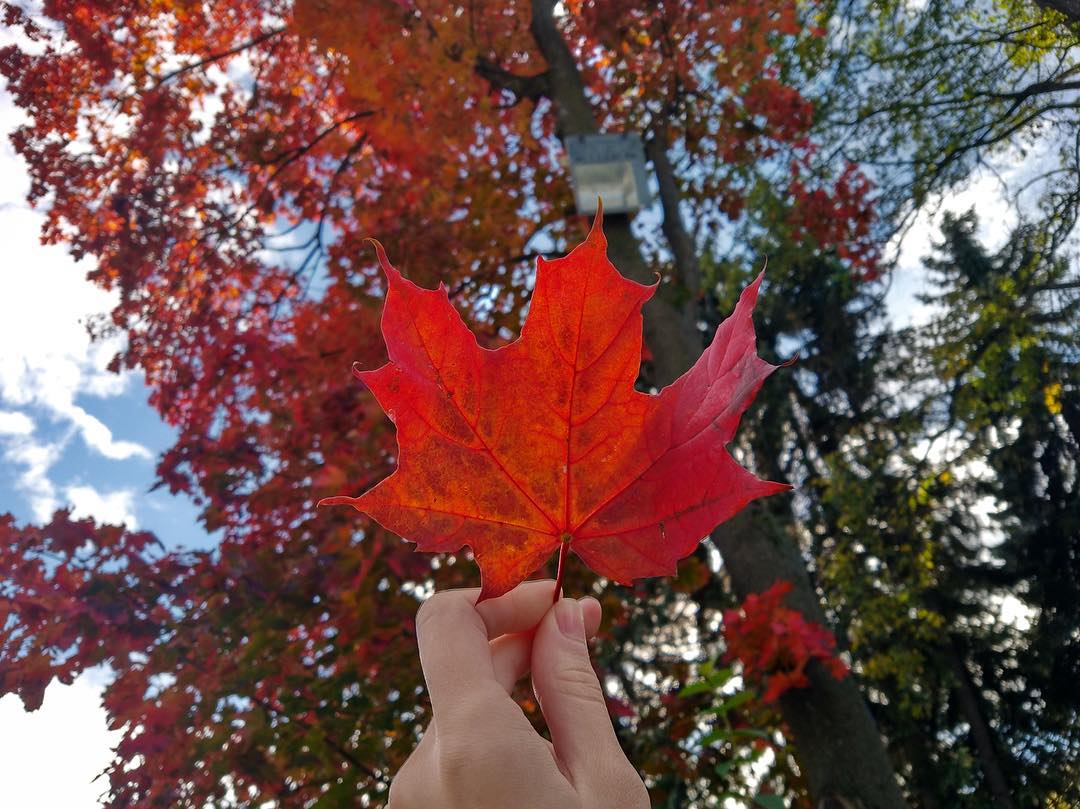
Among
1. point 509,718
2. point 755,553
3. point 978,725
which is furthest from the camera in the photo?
point 978,725

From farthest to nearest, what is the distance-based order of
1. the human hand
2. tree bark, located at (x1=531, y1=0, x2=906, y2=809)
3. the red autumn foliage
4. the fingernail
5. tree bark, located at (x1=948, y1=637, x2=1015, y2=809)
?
A: 1. tree bark, located at (x1=948, y1=637, x2=1015, y2=809)
2. the red autumn foliage
3. tree bark, located at (x1=531, y1=0, x2=906, y2=809)
4. the fingernail
5. the human hand

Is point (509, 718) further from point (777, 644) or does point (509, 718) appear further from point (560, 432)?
point (777, 644)

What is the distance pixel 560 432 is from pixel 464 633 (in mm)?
280

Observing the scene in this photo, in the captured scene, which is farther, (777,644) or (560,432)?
(777,644)

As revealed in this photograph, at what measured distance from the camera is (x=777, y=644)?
3.23 metres

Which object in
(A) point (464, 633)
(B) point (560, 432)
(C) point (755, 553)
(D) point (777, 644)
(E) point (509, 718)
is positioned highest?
(C) point (755, 553)

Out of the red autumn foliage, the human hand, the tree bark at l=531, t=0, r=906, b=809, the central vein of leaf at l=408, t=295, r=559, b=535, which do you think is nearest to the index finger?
the human hand

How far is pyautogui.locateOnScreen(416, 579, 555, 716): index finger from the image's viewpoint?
0.82 metres

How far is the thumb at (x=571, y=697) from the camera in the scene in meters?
0.86

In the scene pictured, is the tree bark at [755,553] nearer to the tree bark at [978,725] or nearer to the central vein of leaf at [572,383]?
the central vein of leaf at [572,383]

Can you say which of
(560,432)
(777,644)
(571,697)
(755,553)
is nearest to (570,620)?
(571,697)

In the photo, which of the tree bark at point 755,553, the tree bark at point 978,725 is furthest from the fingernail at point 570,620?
the tree bark at point 978,725

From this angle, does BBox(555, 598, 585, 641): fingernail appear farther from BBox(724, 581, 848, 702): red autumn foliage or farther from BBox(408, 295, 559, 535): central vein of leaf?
BBox(724, 581, 848, 702): red autumn foliage

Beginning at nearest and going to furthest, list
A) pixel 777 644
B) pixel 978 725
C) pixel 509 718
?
pixel 509 718
pixel 777 644
pixel 978 725
